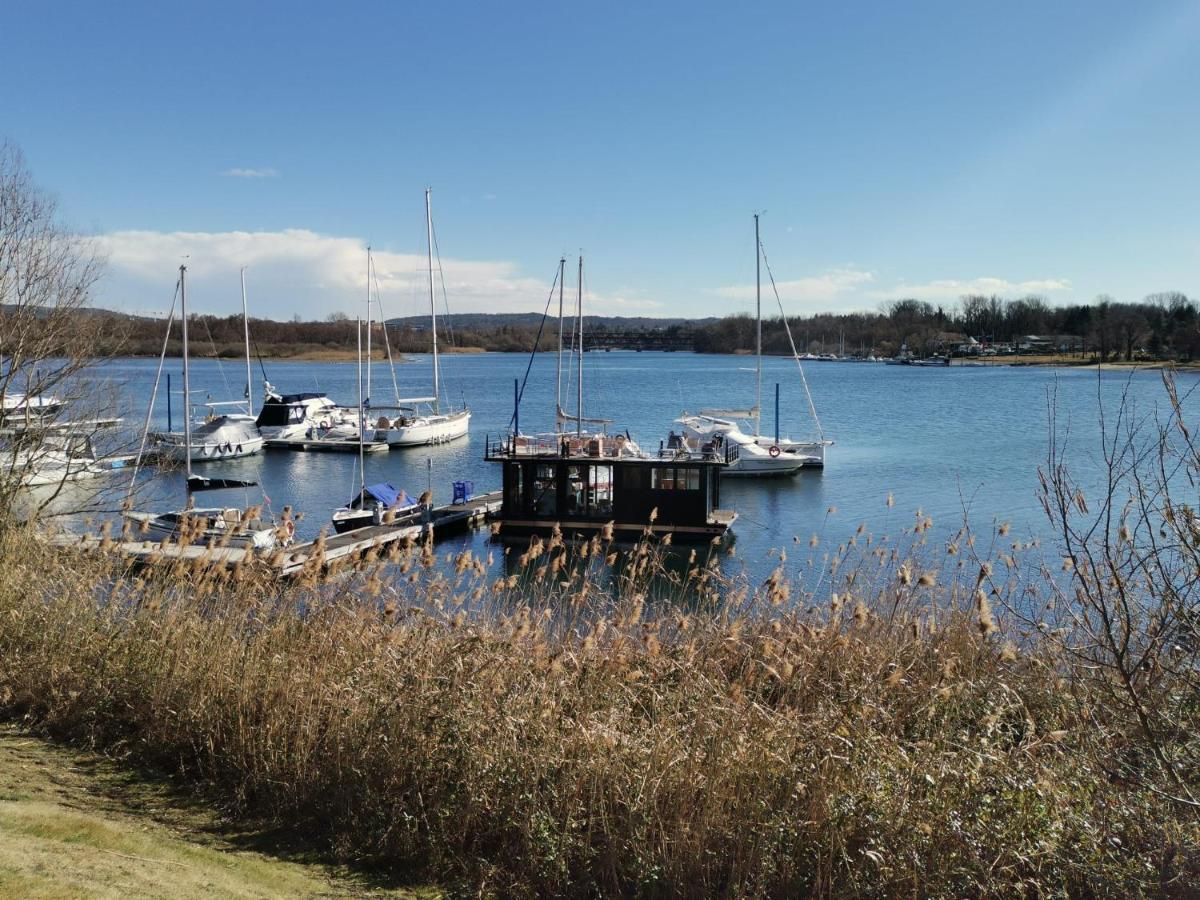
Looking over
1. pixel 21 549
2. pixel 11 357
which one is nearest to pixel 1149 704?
pixel 21 549

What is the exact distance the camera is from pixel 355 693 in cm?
631

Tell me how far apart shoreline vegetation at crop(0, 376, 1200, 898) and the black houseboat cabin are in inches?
808

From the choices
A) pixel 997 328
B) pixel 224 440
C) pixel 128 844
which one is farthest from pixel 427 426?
pixel 997 328

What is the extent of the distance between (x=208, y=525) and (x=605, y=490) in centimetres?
1371

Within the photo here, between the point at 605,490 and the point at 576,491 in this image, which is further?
the point at 576,491

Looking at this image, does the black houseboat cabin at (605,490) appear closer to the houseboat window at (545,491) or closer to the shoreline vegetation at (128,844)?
the houseboat window at (545,491)

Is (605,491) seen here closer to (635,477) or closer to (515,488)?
(635,477)

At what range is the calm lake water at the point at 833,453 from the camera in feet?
106

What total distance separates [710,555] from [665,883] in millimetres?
22571

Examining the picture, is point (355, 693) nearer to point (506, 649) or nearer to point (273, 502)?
point (506, 649)

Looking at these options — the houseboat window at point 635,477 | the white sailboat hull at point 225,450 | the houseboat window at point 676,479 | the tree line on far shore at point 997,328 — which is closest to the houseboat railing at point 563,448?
the houseboat window at point 635,477

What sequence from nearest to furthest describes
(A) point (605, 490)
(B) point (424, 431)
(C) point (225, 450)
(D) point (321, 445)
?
(A) point (605, 490)
(C) point (225, 450)
(B) point (424, 431)
(D) point (321, 445)

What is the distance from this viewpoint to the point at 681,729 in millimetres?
5527

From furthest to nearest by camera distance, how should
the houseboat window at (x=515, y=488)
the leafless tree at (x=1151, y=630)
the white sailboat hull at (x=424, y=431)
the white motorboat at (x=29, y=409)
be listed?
the white sailboat hull at (x=424, y=431), the houseboat window at (x=515, y=488), the white motorboat at (x=29, y=409), the leafless tree at (x=1151, y=630)
